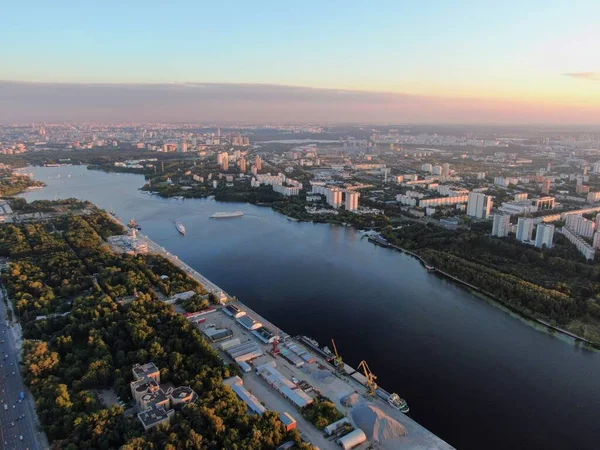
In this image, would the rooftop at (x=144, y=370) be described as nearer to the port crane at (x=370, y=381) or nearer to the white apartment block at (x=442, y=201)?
the port crane at (x=370, y=381)

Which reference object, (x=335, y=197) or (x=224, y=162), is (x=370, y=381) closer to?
(x=335, y=197)

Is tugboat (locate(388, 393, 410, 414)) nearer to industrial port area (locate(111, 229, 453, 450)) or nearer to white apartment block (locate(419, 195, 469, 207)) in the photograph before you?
industrial port area (locate(111, 229, 453, 450))

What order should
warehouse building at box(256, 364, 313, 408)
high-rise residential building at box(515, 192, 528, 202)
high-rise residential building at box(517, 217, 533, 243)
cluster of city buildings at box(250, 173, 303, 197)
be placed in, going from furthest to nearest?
cluster of city buildings at box(250, 173, 303, 197)
high-rise residential building at box(515, 192, 528, 202)
high-rise residential building at box(517, 217, 533, 243)
warehouse building at box(256, 364, 313, 408)

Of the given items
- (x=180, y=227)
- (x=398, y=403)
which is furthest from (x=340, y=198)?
(x=398, y=403)

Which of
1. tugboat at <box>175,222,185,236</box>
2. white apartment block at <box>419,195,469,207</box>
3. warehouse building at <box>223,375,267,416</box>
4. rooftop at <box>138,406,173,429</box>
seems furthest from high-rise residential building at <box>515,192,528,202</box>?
rooftop at <box>138,406,173,429</box>

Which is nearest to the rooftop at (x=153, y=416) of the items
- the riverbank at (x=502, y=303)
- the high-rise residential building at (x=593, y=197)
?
the riverbank at (x=502, y=303)

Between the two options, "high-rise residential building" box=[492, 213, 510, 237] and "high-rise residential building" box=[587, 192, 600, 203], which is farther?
"high-rise residential building" box=[587, 192, 600, 203]
